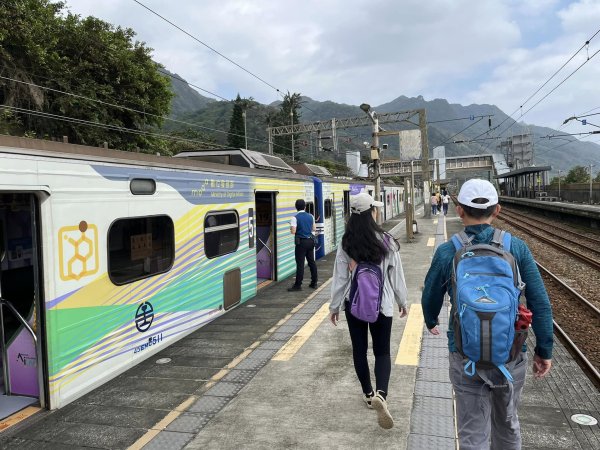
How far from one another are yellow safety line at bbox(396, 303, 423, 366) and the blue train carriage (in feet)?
9.41

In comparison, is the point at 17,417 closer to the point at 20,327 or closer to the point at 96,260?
the point at 20,327

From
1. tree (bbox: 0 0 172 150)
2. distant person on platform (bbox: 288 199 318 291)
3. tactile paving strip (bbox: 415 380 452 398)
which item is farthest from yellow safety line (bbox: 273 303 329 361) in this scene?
tree (bbox: 0 0 172 150)

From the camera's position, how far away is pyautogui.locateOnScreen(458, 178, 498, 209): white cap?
2.40m

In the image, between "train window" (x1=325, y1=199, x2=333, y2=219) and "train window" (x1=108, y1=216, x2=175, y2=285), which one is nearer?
"train window" (x1=108, y1=216, x2=175, y2=285)

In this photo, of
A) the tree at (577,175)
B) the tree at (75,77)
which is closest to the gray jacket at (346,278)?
the tree at (75,77)

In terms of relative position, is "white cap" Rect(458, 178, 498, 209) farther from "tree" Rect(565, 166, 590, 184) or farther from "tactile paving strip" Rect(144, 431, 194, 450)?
"tree" Rect(565, 166, 590, 184)

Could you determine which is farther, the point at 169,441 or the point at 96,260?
the point at 96,260

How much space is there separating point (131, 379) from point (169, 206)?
2.07 metres

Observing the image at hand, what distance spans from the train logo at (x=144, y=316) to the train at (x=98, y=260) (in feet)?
0.04

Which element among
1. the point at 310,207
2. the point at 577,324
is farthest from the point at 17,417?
the point at 310,207

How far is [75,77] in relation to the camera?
2014 cm

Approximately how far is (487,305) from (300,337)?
3.98 meters

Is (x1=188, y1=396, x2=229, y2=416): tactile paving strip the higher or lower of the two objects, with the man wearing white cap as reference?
lower

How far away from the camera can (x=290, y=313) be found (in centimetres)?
724
